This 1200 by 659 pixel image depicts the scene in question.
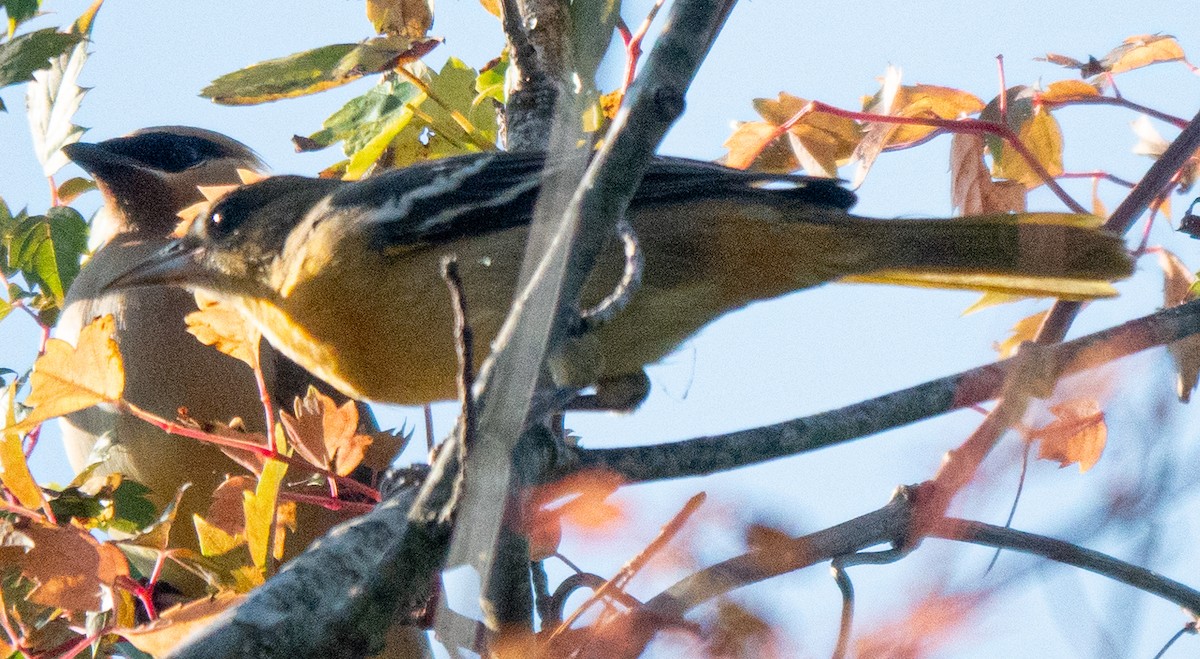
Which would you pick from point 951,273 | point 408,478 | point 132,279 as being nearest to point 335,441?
point 408,478

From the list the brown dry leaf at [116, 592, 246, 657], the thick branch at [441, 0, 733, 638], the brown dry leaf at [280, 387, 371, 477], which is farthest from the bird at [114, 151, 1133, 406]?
the thick branch at [441, 0, 733, 638]

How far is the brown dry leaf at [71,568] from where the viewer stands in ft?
6.93

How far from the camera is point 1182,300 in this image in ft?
8.91

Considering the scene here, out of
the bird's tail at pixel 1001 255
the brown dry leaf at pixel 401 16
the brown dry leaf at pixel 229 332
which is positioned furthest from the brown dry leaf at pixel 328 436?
the bird's tail at pixel 1001 255

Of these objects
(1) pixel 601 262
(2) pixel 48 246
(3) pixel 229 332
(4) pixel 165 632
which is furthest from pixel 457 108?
(4) pixel 165 632

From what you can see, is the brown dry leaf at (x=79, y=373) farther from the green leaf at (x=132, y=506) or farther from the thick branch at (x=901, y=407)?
the thick branch at (x=901, y=407)

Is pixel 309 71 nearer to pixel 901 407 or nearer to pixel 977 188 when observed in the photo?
pixel 901 407

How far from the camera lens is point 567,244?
161cm

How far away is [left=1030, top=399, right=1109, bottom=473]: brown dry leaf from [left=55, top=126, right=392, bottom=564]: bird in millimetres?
2038

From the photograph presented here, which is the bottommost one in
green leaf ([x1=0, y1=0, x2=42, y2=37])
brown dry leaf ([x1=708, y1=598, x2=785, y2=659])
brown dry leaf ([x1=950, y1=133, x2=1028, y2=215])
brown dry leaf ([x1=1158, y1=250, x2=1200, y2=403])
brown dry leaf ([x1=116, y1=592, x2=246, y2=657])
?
brown dry leaf ([x1=116, y1=592, x2=246, y2=657])

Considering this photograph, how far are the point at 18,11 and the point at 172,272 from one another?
2.62ft

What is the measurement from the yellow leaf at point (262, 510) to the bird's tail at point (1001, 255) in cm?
161

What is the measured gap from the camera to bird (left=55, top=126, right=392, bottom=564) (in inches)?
156

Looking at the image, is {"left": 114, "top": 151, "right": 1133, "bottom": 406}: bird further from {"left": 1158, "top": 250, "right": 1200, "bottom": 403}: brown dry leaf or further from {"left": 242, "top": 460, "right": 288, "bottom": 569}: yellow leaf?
{"left": 242, "top": 460, "right": 288, "bottom": 569}: yellow leaf
